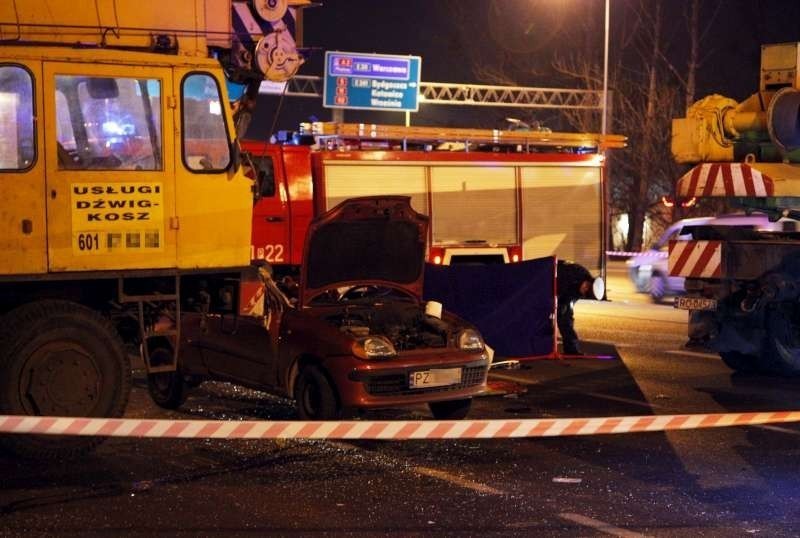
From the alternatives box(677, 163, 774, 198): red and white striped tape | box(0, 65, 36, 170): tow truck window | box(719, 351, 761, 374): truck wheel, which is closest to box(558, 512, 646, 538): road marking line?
box(0, 65, 36, 170): tow truck window

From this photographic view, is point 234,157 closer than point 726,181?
Yes

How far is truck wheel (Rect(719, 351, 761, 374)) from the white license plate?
4589 mm

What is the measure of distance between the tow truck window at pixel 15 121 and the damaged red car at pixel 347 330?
1.64 m

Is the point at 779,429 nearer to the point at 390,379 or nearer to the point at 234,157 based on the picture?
the point at 390,379

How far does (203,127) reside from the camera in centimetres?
827

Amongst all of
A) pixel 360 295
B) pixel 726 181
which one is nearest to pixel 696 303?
pixel 726 181

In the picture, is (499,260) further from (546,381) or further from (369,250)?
(369,250)

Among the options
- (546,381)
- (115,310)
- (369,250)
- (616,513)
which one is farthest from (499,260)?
(616,513)

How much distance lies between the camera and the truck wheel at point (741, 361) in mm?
12281

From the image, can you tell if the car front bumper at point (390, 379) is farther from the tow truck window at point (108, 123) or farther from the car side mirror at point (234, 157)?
the tow truck window at point (108, 123)

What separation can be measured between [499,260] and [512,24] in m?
26.7

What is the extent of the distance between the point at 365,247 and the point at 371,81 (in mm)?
27919

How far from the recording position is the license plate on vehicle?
11.9m

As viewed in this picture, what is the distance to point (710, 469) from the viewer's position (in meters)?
7.83
